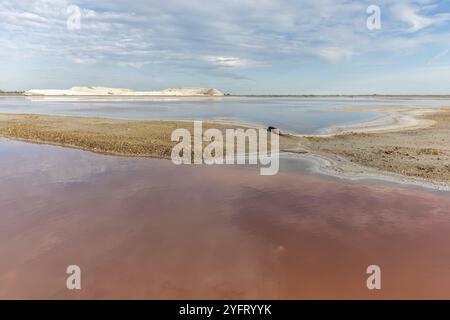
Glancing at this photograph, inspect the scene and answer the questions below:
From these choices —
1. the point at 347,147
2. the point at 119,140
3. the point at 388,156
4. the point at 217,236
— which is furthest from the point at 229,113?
the point at 217,236

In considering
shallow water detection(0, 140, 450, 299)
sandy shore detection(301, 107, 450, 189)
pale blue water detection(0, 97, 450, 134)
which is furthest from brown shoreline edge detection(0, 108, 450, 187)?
pale blue water detection(0, 97, 450, 134)

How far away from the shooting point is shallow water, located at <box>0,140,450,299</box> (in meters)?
6.38

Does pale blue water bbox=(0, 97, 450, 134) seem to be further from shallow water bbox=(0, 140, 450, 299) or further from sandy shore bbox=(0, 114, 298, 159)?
shallow water bbox=(0, 140, 450, 299)

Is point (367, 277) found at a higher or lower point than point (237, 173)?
lower

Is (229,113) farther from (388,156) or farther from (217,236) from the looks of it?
(217,236)

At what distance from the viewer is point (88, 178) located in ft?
42.8

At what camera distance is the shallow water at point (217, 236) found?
6375 mm

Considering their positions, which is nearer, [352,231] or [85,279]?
[85,279]

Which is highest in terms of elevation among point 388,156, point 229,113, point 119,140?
point 229,113

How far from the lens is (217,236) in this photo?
8.35 meters

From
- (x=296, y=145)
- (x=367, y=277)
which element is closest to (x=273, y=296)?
(x=367, y=277)

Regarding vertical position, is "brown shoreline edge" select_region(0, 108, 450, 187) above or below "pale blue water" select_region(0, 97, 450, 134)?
below
